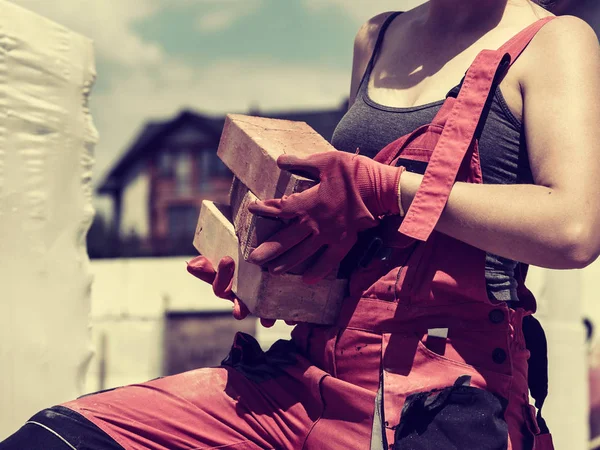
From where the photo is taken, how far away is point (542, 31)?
69.5 inches

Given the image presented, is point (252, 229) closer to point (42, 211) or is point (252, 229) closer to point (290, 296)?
point (290, 296)

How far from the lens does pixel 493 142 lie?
175 centimetres

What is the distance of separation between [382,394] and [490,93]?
690 mm

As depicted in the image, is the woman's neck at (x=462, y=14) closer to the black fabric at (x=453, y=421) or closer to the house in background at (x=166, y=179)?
the black fabric at (x=453, y=421)

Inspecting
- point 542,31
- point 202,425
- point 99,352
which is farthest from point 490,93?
point 99,352

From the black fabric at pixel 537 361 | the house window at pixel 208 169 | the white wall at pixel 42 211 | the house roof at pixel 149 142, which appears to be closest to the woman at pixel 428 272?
the black fabric at pixel 537 361

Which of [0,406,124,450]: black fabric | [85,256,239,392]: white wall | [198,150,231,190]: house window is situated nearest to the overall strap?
[0,406,124,450]: black fabric

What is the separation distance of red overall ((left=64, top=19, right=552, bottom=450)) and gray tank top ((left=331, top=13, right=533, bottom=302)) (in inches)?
2.0

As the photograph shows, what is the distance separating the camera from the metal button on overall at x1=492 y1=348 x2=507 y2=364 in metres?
1.70

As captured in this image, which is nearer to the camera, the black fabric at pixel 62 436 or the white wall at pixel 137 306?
the black fabric at pixel 62 436

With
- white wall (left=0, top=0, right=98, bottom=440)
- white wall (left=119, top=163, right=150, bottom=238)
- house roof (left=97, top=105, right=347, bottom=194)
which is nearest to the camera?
white wall (left=0, top=0, right=98, bottom=440)

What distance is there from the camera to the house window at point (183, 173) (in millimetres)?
48625

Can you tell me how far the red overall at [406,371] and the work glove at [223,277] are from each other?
0.59 feet

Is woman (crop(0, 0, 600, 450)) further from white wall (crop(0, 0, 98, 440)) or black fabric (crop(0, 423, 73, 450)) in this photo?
white wall (crop(0, 0, 98, 440))
